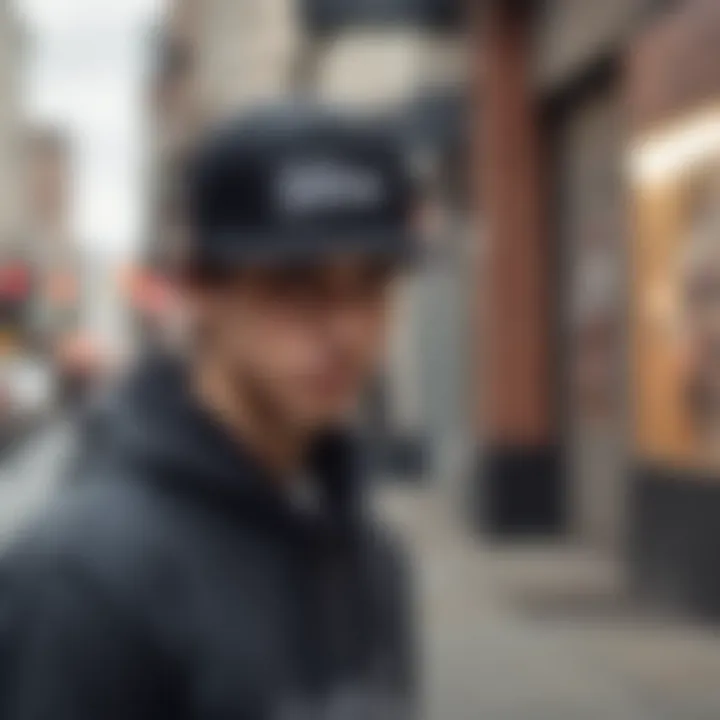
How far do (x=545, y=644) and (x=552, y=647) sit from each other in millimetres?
144

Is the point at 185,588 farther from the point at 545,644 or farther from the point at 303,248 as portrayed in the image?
the point at 545,644

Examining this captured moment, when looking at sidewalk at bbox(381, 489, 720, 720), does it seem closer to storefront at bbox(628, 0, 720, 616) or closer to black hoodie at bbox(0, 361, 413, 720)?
storefront at bbox(628, 0, 720, 616)

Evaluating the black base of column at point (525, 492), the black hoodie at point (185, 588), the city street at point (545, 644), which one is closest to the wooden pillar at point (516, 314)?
the black base of column at point (525, 492)

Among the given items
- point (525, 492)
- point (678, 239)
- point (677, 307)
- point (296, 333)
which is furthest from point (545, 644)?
point (296, 333)

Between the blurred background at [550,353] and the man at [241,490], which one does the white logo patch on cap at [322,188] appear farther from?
the blurred background at [550,353]

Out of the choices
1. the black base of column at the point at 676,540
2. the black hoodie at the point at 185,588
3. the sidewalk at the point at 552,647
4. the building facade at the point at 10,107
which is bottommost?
the sidewalk at the point at 552,647

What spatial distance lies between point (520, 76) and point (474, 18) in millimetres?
943

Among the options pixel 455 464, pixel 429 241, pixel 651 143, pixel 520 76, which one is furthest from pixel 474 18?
pixel 429 241

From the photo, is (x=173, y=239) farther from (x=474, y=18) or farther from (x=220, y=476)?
(x=474, y=18)

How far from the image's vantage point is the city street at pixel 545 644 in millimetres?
10820

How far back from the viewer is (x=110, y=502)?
7.02ft

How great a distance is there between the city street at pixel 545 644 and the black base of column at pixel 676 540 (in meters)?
0.22

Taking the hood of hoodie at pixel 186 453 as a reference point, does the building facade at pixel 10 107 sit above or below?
above

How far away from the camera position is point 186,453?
2172 mm
